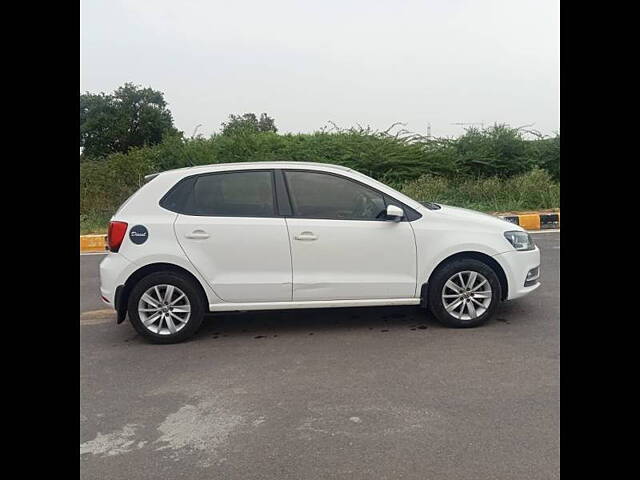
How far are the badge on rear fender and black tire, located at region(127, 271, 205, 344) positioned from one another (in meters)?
0.31

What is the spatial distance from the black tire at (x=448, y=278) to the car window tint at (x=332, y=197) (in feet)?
2.46

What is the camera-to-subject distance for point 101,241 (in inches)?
393

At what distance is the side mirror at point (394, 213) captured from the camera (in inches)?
176

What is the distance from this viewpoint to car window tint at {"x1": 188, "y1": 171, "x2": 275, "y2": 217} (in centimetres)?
453

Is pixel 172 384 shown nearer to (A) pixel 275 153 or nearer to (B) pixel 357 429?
(B) pixel 357 429

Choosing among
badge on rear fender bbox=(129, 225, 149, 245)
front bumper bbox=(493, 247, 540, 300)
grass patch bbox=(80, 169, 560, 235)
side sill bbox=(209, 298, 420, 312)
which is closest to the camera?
badge on rear fender bbox=(129, 225, 149, 245)

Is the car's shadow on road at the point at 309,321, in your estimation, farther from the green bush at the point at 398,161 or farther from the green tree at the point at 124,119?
the green tree at the point at 124,119

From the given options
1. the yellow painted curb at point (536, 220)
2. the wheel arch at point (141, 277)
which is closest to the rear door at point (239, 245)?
the wheel arch at point (141, 277)

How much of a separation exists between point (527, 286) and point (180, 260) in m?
3.13

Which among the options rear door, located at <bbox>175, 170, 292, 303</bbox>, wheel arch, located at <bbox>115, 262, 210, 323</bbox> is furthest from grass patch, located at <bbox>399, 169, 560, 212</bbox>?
wheel arch, located at <bbox>115, 262, 210, 323</bbox>

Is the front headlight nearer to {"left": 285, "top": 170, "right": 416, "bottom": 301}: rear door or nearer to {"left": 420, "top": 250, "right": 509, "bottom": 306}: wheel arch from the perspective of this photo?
{"left": 420, "top": 250, "right": 509, "bottom": 306}: wheel arch

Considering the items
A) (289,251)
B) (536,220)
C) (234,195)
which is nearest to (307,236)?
(289,251)
